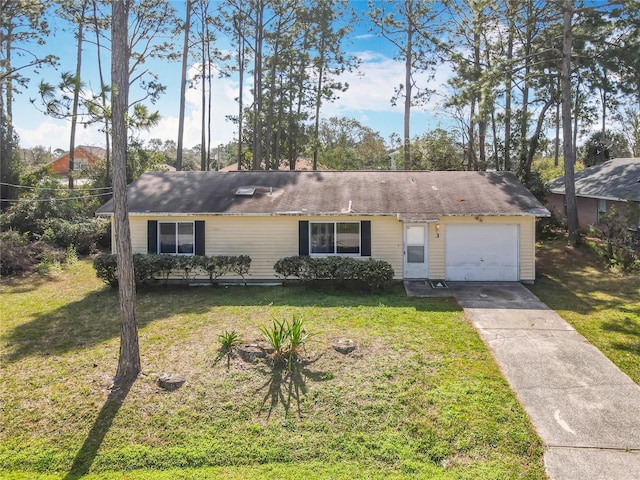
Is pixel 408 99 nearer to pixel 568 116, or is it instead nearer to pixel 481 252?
pixel 568 116

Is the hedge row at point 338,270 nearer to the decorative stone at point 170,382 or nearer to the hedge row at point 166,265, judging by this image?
the hedge row at point 166,265

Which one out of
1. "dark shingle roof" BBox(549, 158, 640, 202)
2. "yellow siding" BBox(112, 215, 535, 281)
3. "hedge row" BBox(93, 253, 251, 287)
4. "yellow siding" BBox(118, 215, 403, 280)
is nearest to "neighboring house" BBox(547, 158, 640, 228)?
"dark shingle roof" BBox(549, 158, 640, 202)

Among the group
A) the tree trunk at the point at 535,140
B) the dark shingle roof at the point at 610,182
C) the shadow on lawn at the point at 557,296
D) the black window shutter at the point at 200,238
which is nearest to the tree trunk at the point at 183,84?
the black window shutter at the point at 200,238

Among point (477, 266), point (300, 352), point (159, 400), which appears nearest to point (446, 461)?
point (300, 352)

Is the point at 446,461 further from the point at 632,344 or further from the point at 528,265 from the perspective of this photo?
the point at 528,265

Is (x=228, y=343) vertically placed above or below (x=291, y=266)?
below

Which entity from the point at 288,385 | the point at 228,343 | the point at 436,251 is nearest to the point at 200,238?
the point at 228,343

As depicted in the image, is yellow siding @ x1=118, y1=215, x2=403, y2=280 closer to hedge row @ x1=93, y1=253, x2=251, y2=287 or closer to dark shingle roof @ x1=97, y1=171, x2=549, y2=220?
dark shingle roof @ x1=97, y1=171, x2=549, y2=220
